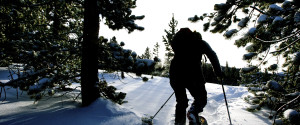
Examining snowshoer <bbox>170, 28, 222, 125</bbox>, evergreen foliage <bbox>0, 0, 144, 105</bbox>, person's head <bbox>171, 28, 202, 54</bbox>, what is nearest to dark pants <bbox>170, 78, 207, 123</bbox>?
snowshoer <bbox>170, 28, 222, 125</bbox>

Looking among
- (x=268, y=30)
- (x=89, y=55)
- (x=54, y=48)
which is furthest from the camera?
(x=54, y=48)

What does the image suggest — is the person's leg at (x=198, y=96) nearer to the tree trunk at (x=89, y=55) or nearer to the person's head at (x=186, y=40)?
the person's head at (x=186, y=40)

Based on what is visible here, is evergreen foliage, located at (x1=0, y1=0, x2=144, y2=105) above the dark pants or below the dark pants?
above

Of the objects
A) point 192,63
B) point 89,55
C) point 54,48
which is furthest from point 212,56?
point 54,48

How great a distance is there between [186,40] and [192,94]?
109cm

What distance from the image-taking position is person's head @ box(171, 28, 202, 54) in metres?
2.61

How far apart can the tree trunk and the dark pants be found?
1.97 m

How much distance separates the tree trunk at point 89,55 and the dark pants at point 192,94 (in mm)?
1970

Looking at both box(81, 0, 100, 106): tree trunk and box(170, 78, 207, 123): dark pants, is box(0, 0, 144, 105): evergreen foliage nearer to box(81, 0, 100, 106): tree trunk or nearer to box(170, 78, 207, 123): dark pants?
box(81, 0, 100, 106): tree trunk

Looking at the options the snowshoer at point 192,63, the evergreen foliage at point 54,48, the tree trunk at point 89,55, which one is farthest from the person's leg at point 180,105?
the tree trunk at point 89,55

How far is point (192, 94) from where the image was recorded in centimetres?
280

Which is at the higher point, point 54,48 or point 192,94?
point 54,48

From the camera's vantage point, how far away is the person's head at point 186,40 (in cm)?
261

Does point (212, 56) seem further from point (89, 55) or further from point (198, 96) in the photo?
point (89, 55)
